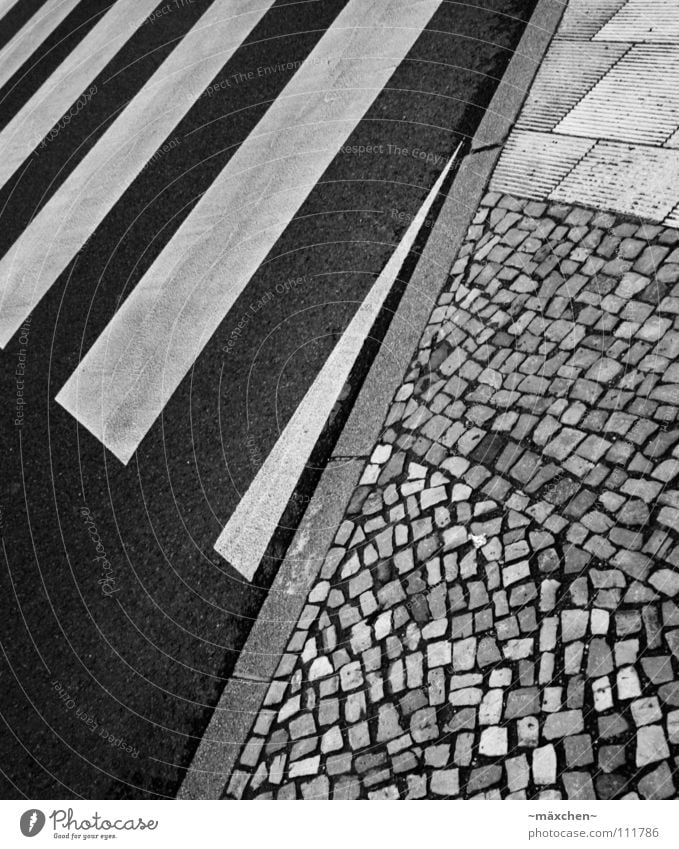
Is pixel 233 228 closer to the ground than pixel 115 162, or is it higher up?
closer to the ground

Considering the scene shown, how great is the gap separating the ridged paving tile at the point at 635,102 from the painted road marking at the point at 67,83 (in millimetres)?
4467

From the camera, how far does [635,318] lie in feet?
12.5

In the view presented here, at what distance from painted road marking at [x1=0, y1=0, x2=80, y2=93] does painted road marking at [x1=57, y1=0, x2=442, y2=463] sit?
11.5 ft

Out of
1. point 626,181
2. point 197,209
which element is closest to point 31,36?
point 197,209

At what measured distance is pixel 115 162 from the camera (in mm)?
6160

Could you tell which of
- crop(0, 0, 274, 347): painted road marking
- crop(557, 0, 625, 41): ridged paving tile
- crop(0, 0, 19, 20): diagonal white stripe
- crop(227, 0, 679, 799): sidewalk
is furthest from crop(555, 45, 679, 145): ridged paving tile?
crop(0, 0, 19, 20): diagonal white stripe

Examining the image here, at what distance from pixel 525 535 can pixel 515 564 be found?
0.50 feet

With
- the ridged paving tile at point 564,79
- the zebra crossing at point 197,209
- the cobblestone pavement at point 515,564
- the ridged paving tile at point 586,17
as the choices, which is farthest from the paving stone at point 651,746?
the ridged paving tile at point 586,17

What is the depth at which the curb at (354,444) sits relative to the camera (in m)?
3.78

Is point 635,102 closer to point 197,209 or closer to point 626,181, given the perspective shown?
point 626,181

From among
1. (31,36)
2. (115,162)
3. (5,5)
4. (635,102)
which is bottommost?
(635,102)

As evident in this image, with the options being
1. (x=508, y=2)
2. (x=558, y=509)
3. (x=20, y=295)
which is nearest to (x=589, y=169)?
(x=508, y=2)
